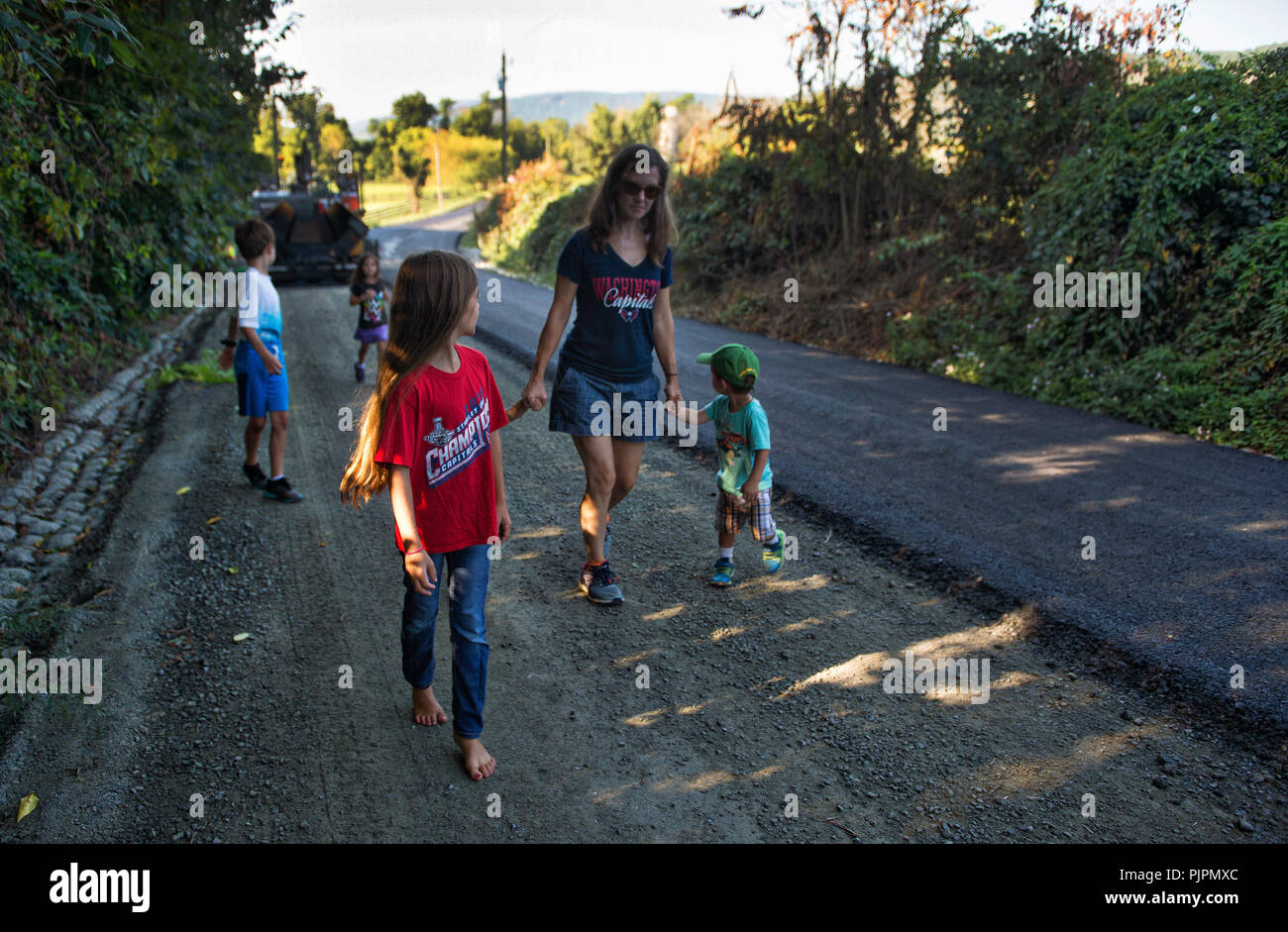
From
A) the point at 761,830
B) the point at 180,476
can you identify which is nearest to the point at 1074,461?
the point at 761,830

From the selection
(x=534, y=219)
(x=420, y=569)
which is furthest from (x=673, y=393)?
(x=534, y=219)

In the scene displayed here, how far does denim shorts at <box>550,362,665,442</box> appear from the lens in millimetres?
4211

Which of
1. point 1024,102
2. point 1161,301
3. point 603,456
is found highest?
point 1024,102

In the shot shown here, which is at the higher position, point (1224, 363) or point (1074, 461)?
point (1224, 363)

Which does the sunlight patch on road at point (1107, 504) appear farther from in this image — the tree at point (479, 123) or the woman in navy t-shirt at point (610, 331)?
the tree at point (479, 123)

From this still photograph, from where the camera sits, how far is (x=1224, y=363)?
8273mm

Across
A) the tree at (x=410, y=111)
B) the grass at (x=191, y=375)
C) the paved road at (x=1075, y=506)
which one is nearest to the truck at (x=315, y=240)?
the grass at (x=191, y=375)

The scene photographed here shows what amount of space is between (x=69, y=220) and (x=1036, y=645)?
8.99 metres

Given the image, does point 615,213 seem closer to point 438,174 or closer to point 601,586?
point 601,586

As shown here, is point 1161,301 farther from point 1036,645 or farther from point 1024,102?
point 1036,645

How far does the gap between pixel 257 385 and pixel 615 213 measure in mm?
3084

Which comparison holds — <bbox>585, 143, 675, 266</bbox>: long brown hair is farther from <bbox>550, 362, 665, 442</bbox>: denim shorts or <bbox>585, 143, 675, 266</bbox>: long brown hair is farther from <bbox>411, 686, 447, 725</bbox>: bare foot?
<bbox>411, 686, 447, 725</bbox>: bare foot

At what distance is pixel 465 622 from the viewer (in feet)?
10.2

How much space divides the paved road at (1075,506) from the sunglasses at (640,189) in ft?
8.15
